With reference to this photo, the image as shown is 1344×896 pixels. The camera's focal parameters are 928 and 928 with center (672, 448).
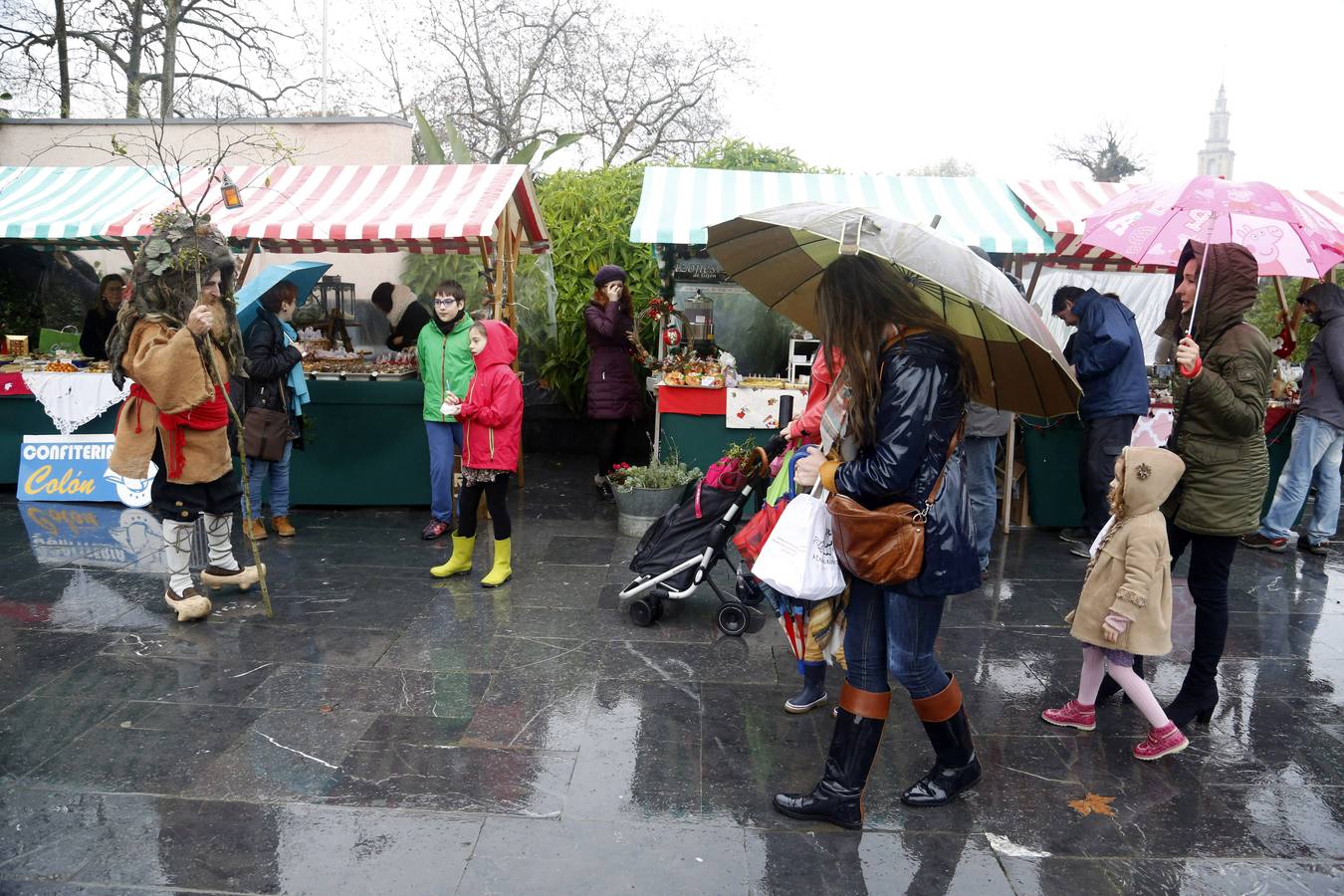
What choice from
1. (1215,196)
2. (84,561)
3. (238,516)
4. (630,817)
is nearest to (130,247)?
(238,516)

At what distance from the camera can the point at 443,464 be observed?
6.84 m

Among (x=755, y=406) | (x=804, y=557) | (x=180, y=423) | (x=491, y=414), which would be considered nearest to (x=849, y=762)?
(x=804, y=557)

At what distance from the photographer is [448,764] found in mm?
3541

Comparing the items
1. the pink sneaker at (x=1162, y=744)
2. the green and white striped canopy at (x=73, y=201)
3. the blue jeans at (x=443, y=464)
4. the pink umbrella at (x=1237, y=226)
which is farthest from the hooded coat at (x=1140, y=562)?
the green and white striped canopy at (x=73, y=201)

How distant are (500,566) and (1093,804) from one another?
359cm

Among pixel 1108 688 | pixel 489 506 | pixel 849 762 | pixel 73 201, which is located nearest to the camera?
pixel 849 762

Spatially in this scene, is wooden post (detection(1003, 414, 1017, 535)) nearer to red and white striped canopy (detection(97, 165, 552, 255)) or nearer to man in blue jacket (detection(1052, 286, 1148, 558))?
man in blue jacket (detection(1052, 286, 1148, 558))

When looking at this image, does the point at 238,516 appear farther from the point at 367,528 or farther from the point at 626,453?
the point at 626,453

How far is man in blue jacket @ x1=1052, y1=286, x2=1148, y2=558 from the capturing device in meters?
5.90

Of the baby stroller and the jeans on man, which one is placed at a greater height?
the jeans on man

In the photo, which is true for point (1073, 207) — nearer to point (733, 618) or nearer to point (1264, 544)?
point (1264, 544)

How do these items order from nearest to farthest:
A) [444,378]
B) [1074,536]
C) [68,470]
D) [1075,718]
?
[1075,718], [444,378], [1074,536], [68,470]

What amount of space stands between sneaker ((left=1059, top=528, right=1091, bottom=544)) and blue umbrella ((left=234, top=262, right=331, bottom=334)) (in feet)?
20.1

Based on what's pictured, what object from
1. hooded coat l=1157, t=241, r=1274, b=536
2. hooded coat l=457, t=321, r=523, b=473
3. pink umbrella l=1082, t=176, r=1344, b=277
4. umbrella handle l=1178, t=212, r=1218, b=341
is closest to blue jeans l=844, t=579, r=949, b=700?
hooded coat l=1157, t=241, r=1274, b=536
